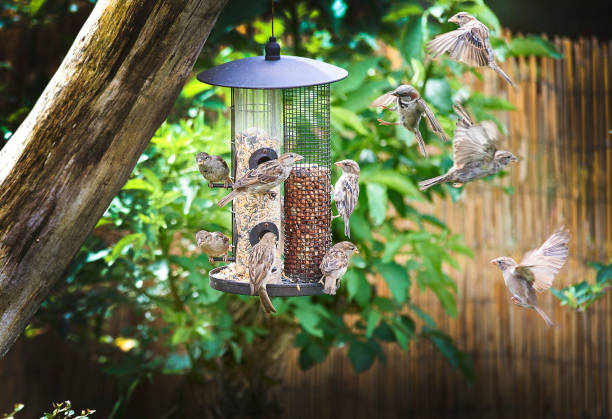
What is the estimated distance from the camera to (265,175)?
8.46ft

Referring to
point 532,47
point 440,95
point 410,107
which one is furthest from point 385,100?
point 532,47

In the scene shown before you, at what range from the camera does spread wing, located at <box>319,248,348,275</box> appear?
2.60 meters

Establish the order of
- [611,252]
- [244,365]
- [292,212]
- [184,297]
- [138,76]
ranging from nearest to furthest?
[138,76] < [292,212] < [184,297] < [244,365] < [611,252]

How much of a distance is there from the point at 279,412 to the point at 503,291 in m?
1.94

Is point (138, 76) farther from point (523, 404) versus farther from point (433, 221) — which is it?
point (523, 404)

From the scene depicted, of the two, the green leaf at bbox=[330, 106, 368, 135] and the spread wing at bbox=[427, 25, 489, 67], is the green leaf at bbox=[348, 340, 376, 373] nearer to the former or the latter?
the green leaf at bbox=[330, 106, 368, 135]

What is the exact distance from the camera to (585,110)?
5227 mm

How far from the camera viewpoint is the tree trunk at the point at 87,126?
89.1 inches

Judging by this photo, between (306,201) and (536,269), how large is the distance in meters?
0.97

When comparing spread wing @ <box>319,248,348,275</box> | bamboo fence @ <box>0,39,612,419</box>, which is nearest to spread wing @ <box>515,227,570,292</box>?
spread wing @ <box>319,248,348,275</box>

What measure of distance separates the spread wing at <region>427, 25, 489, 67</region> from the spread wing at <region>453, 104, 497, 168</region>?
0.21 meters

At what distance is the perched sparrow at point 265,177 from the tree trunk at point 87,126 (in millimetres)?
403

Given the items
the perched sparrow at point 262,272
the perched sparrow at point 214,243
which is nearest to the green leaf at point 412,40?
the perched sparrow at point 214,243

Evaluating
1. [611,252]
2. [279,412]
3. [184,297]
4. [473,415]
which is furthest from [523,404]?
[184,297]
